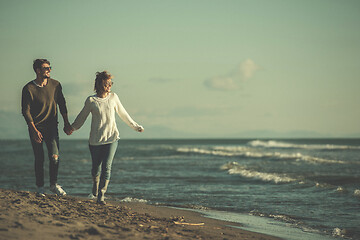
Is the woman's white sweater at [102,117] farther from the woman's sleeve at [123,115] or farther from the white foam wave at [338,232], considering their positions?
the white foam wave at [338,232]

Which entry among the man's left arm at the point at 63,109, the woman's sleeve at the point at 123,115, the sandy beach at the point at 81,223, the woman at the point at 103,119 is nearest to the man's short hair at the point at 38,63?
the man's left arm at the point at 63,109

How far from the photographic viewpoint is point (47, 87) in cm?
572

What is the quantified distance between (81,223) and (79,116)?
5.74 feet

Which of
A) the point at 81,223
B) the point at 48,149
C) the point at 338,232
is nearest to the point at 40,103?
the point at 48,149

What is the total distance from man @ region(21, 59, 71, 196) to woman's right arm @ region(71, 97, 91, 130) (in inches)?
4.3

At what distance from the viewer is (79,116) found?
5.79 metres

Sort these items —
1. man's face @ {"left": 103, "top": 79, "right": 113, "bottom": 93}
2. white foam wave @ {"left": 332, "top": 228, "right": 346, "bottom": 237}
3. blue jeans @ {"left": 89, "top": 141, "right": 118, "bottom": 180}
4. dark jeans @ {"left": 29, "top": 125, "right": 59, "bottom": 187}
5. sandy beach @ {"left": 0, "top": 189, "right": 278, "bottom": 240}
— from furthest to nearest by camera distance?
white foam wave @ {"left": 332, "top": 228, "right": 346, "bottom": 237}, dark jeans @ {"left": 29, "top": 125, "right": 59, "bottom": 187}, blue jeans @ {"left": 89, "top": 141, "right": 118, "bottom": 180}, man's face @ {"left": 103, "top": 79, "right": 113, "bottom": 93}, sandy beach @ {"left": 0, "top": 189, "right": 278, "bottom": 240}

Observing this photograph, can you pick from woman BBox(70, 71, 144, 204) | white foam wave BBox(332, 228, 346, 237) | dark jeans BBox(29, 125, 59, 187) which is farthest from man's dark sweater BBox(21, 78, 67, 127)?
white foam wave BBox(332, 228, 346, 237)

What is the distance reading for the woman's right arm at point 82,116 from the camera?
5631 millimetres

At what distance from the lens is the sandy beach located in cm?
419

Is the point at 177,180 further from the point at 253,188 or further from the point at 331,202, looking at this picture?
the point at 331,202

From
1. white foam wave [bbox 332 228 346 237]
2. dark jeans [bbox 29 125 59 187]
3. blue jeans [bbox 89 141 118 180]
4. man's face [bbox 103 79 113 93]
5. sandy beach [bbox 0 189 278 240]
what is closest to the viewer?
sandy beach [bbox 0 189 278 240]

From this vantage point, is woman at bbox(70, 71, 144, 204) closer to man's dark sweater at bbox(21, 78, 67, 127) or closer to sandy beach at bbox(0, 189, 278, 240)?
man's dark sweater at bbox(21, 78, 67, 127)

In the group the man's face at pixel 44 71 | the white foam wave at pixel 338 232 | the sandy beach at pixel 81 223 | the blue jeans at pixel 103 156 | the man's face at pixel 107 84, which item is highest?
the man's face at pixel 44 71
